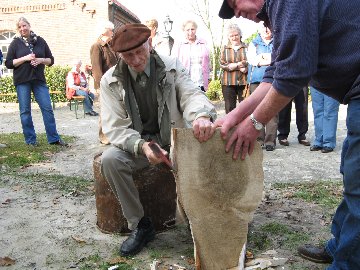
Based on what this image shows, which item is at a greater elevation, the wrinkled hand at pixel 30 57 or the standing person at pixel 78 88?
the wrinkled hand at pixel 30 57

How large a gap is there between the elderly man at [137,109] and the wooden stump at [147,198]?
0.36 feet

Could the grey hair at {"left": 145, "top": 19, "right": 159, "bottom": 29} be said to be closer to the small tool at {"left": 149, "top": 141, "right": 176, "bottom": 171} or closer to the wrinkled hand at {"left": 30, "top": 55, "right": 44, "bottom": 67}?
the wrinkled hand at {"left": 30, "top": 55, "right": 44, "bottom": 67}

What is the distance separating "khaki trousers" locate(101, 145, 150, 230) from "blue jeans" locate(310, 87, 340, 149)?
3721 mm

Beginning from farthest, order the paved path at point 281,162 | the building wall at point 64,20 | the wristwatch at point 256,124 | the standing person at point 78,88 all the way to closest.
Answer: the building wall at point 64,20
the standing person at point 78,88
the paved path at point 281,162
the wristwatch at point 256,124

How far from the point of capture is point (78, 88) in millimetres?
12820

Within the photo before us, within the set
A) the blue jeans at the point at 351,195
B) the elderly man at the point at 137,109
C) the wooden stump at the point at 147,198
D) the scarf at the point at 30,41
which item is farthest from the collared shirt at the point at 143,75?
the scarf at the point at 30,41

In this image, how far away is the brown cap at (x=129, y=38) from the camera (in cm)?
283

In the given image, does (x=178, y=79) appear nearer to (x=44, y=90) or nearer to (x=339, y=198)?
(x=339, y=198)

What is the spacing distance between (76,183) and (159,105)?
6.77 feet

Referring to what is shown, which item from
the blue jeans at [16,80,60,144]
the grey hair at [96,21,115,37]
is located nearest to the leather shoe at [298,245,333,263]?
the grey hair at [96,21,115,37]

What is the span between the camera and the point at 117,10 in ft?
59.6

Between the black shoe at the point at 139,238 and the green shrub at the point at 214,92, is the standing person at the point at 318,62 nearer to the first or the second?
the black shoe at the point at 139,238

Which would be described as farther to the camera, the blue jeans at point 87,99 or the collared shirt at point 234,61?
the blue jeans at point 87,99

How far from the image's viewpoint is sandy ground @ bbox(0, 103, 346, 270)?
9.72 feet
